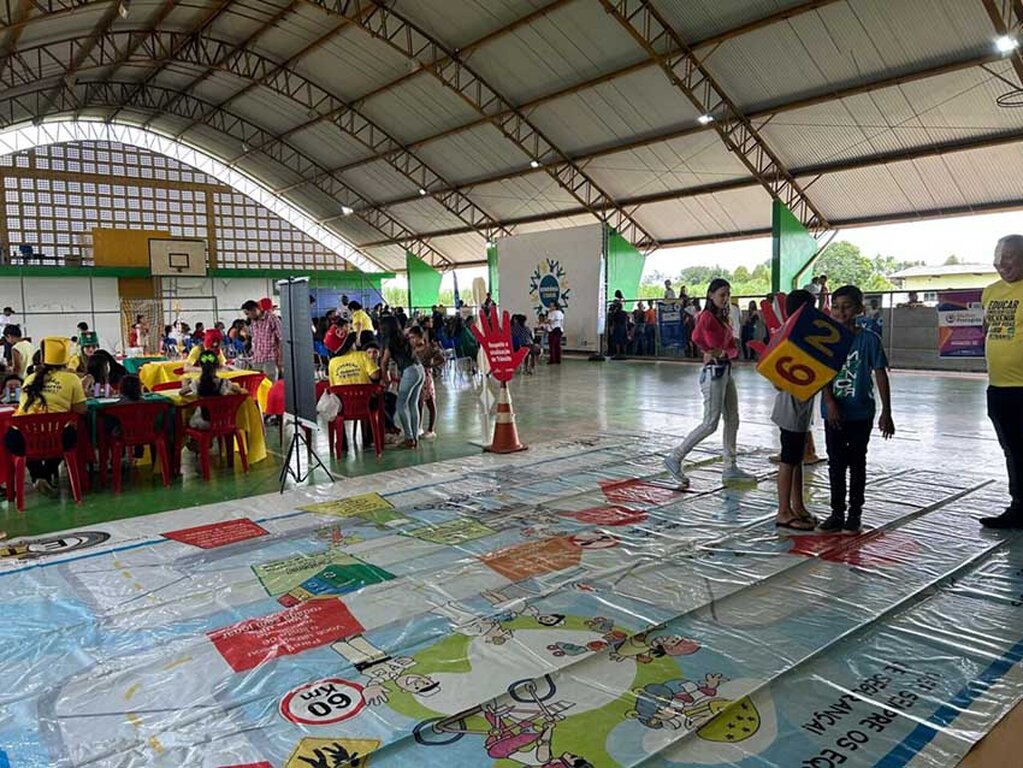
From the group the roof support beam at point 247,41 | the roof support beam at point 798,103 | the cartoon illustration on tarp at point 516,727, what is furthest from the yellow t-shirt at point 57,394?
the roof support beam at point 798,103

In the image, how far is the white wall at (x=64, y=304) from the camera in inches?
837

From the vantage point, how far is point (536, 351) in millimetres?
17328

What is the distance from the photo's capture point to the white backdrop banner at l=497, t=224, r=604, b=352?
59.1ft

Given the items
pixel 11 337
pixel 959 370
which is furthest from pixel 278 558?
pixel 959 370

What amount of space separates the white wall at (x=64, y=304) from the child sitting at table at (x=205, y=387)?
670 inches

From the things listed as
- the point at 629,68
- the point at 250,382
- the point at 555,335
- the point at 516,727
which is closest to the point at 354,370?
the point at 250,382

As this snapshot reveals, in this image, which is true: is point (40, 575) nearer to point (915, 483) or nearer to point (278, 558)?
point (278, 558)

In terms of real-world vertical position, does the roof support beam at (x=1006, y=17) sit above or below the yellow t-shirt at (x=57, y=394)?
above

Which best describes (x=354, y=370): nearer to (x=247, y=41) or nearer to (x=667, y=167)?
(x=667, y=167)

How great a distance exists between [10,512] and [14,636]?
8.06ft

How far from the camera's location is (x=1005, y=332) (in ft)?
13.1

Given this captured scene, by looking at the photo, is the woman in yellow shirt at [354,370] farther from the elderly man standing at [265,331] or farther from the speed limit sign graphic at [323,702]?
the speed limit sign graphic at [323,702]

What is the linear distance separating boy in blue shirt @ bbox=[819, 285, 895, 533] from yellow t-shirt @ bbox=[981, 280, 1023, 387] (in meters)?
0.60

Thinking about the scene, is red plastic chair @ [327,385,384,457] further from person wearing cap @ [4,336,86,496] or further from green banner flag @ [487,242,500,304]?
green banner flag @ [487,242,500,304]
